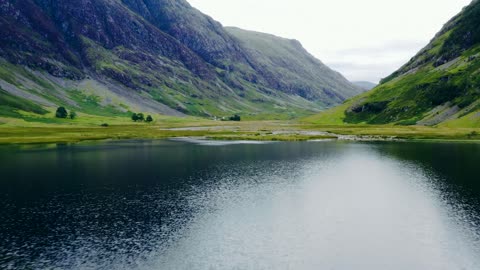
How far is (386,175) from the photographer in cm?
10362

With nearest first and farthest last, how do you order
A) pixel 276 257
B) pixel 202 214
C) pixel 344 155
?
pixel 276 257 → pixel 202 214 → pixel 344 155

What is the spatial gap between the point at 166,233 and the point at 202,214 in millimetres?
10444

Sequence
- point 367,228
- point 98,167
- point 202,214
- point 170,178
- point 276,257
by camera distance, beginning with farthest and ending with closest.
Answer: point 98,167 < point 170,178 < point 202,214 < point 367,228 < point 276,257

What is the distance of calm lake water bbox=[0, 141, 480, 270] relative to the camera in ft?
158

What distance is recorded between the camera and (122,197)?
254ft

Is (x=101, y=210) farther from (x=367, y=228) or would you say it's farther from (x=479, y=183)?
(x=479, y=183)

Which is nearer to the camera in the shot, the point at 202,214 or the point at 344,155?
the point at 202,214

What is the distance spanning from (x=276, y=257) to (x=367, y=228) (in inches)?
731

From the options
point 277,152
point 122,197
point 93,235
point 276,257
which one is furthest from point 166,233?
point 277,152

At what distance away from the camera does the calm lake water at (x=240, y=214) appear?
4819cm

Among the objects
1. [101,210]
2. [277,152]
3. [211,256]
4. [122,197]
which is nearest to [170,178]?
[122,197]

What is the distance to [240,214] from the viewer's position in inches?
2623

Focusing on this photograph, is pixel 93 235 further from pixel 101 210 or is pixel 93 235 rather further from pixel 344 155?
pixel 344 155

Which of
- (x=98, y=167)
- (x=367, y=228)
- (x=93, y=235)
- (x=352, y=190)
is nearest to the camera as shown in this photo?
(x=93, y=235)
